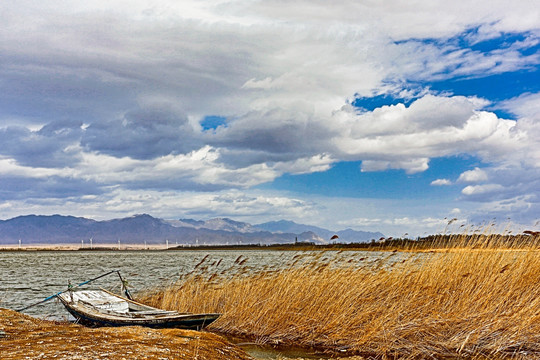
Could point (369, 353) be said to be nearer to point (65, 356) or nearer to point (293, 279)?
point (293, 279)

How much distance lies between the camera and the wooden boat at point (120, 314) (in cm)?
1224

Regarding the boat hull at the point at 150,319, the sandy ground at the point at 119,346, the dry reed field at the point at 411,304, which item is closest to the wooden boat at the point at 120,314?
the boat hull at the point at 150,319

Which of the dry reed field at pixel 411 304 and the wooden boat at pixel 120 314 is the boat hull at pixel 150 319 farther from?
the dry reed field at pixel 411 304

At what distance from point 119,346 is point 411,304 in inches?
337

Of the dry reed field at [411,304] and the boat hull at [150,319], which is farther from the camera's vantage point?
the boat hull at [150,319]

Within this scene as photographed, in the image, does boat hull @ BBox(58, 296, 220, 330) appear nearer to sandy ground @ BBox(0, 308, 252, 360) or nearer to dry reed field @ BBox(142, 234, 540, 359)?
dry reed field @ BBox(142, 234, 540, 359)

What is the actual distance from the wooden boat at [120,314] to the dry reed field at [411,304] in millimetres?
1814

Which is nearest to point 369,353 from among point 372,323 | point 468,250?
point 372,323

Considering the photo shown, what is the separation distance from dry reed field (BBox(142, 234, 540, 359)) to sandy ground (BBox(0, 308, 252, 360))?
5.92 m

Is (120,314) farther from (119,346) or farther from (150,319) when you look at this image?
(119,346)

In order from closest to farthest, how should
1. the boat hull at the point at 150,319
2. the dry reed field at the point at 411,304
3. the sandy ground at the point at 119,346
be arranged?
1. the sandy ground at the point at 119,346
2. the dry reed field at the point at 411,304
3. the boat hull at the point at 150,319

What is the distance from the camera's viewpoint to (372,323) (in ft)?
37.3

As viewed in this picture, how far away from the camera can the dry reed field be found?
10.5 metres

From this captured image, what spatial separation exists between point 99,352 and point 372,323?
7.88 m
